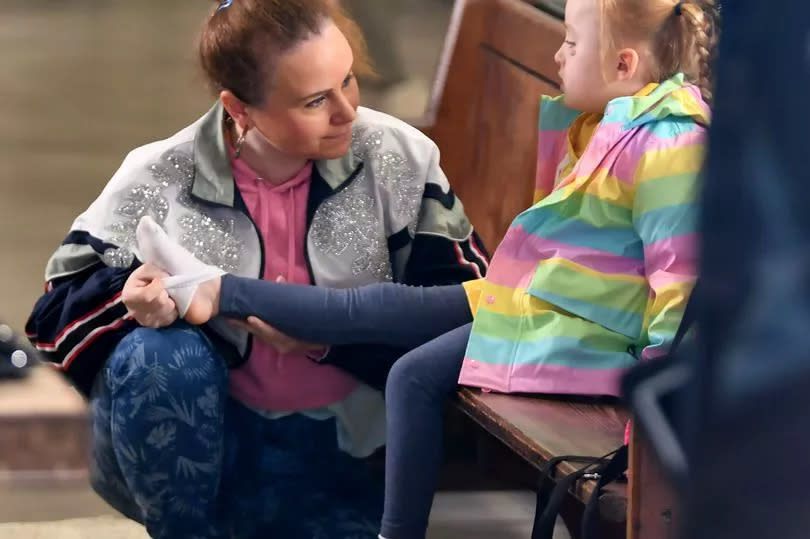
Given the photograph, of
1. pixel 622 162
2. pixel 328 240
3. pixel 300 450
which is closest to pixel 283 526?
pixel 300 450

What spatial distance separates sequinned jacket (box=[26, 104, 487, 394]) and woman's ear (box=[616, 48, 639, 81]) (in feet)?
1.32

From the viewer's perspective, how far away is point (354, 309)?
1849 mm

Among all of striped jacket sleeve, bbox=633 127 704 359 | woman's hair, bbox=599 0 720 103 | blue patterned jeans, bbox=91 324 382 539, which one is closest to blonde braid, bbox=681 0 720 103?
woman's hair, bbox=599 0 720 103

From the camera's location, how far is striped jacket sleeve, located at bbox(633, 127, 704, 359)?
1.52m

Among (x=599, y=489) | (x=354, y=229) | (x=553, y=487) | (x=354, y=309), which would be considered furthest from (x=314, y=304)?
(x=599, y=489)

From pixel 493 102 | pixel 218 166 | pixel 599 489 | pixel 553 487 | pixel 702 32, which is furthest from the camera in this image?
pixel 493 102

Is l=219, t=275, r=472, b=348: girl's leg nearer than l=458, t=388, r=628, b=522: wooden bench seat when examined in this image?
No

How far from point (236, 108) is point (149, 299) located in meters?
0.32

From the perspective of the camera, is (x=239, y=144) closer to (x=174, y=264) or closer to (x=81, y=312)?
(x=174, y=264)

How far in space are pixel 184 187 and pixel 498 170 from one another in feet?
2.04

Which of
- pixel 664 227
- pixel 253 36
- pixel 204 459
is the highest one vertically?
pixel 253 36

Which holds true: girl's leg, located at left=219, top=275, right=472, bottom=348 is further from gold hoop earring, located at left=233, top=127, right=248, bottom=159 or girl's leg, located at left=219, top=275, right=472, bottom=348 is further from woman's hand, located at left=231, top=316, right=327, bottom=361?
gold hoop earring, located at left=233, top=127, right=248, bottom=159

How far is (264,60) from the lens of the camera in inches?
73.9

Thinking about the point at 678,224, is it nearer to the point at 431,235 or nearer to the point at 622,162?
the point at 622,162
